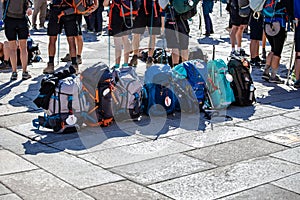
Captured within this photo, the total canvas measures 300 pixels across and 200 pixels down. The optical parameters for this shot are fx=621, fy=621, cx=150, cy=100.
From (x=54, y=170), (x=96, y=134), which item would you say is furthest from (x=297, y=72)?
(x=54, y=170)

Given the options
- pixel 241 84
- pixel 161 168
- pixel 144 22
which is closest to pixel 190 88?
pixel 241 84

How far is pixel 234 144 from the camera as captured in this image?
652cm

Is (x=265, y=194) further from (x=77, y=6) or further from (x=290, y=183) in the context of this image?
(x=77, y=6)

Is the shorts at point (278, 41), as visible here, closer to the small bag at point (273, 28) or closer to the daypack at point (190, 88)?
the small bag at point (273, 28)

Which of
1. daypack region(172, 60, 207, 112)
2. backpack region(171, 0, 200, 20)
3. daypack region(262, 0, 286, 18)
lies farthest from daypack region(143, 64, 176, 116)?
daypack region(262, 0, 286, 18)

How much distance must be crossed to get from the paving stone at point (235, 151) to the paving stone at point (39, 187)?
147 cm

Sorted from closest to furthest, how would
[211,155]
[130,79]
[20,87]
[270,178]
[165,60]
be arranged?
[270,178]
[211,155]
[130,79]
[20,87]
[165,60]

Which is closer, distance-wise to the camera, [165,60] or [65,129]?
[65,129]

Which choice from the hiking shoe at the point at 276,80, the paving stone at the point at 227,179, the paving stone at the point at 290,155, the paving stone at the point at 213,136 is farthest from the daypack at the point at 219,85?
the paving stone at the point at 227,179

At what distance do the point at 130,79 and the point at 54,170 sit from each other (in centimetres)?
200

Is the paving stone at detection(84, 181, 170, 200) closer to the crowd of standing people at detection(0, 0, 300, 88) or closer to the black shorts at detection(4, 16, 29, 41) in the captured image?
the crowd of standing people at detection(0, 0, 300, 88)

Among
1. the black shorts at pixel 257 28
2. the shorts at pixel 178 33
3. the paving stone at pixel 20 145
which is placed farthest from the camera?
the black shorts at pixel 257 28

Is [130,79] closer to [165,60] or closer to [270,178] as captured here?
[270,178]

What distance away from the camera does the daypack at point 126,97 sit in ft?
23.6
